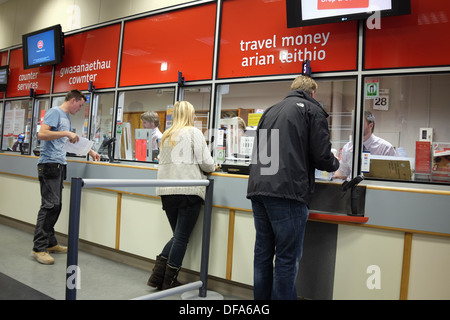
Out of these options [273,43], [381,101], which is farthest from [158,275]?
[381,101]

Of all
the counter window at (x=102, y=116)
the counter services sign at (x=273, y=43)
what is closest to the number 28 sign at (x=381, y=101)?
the counter services sign at (x=273, y=43)

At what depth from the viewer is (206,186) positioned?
8.51 feet

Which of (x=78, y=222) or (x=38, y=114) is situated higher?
(x=38, y=114)

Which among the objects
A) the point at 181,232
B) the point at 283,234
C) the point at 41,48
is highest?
the point at 41,48

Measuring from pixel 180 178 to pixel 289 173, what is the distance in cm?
97

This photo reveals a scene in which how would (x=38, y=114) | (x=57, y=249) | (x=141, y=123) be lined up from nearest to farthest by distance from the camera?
(x=57, y=249) → (x=141, y=123) → (x=38, y=114)

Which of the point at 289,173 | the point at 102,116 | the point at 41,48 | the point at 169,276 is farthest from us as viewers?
the point at 41,48

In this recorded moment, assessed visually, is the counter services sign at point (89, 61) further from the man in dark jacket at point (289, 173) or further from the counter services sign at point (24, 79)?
the man in dark jacket at point (289, 173)

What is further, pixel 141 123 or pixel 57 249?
pixel 141 123

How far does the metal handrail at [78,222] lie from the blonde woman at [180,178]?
5.0 inches

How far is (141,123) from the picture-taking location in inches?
156

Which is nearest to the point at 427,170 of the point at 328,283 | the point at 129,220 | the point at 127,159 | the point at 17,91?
the point at 328,283

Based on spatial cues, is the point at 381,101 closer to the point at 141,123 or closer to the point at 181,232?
the point at 181,232
